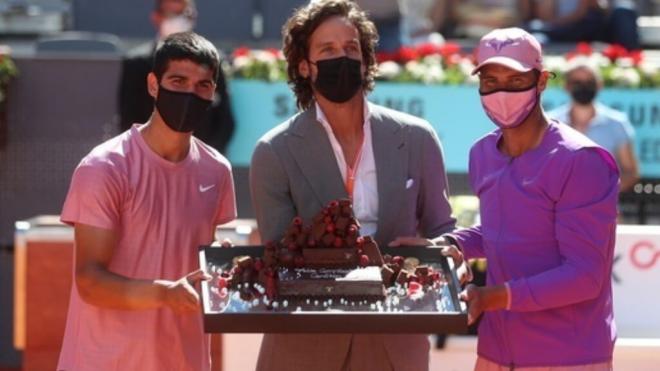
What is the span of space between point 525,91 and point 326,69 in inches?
25.3

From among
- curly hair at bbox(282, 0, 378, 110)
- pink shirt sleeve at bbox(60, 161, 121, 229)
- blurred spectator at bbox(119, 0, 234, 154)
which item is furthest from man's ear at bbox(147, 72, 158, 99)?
blurred spectator at bbox(119, 0, 234, 154)

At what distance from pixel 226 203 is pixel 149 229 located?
0.35 meters

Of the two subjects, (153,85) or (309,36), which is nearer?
(153,85)

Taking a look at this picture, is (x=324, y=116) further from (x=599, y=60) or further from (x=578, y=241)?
(x=599, y=60)

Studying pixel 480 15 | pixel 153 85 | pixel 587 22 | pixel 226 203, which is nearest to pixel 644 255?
pixel 226 203

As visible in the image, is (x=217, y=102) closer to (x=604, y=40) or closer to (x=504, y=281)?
(x=604, y=40)

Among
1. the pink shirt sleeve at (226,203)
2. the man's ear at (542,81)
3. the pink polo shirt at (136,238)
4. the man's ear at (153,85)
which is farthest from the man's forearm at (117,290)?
the man's ear at (542,81)

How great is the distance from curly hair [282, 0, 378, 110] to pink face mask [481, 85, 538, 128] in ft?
A: 1.89

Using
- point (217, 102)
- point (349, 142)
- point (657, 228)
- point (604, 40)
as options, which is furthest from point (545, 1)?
point (349, 142)

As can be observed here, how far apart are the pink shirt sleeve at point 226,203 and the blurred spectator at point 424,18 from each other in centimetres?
704

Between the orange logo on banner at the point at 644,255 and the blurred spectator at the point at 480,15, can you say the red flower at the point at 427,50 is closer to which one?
the blurred spectator at the point at 480,15

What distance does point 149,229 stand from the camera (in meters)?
4.29

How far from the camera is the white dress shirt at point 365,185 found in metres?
4.52

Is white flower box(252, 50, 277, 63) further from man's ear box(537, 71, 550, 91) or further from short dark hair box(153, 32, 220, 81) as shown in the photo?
man's ear box(537, 71, 550, 91)
